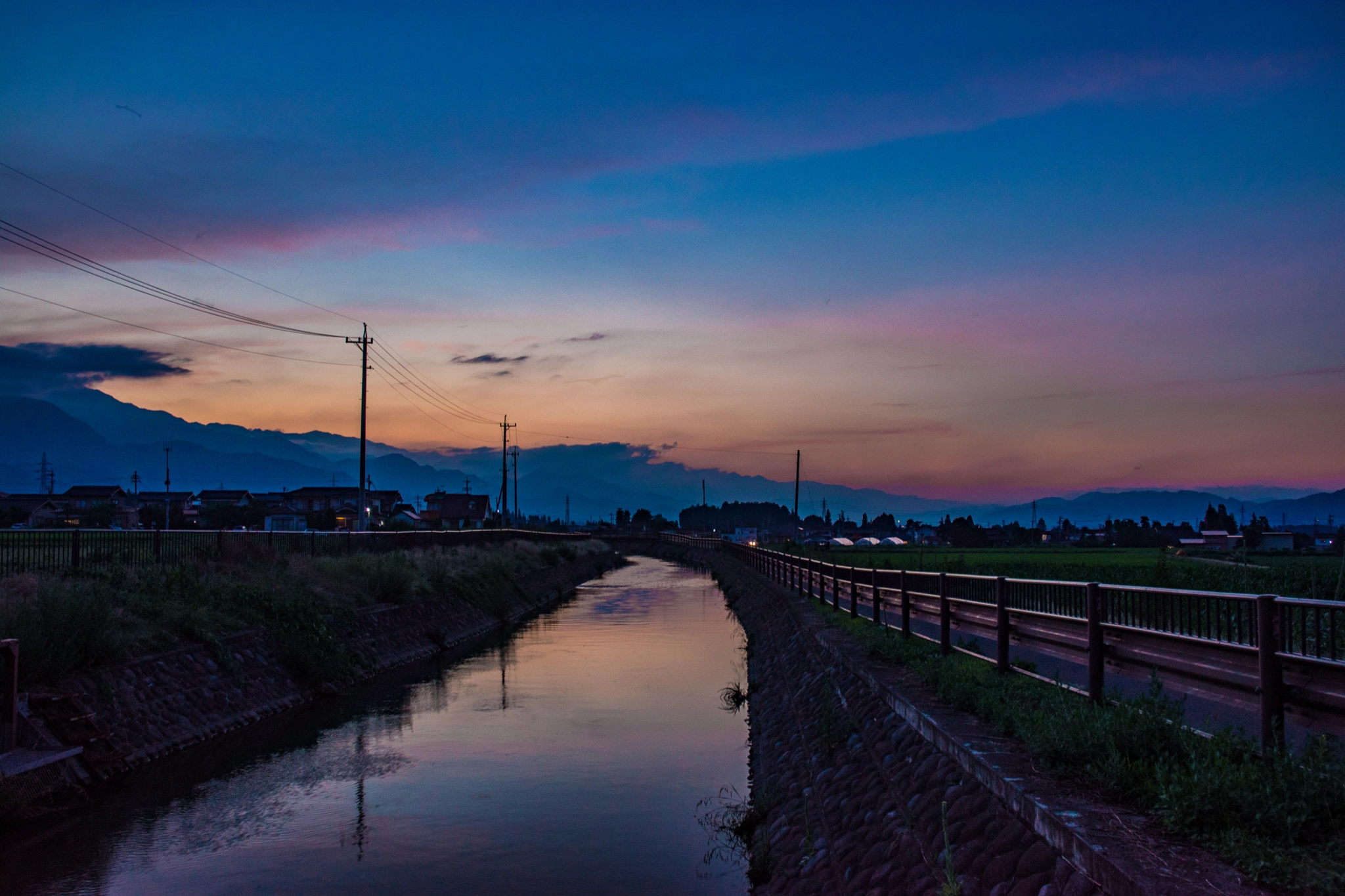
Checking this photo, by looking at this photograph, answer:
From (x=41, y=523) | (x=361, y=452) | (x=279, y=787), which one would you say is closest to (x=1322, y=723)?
(x=279, y=787)

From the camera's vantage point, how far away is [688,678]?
25125 millimetres

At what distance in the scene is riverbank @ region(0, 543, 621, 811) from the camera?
14.1m

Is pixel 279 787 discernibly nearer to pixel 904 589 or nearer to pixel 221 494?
pixel 904 589

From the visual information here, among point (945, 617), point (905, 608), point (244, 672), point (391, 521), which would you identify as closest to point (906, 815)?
point (945, 617)

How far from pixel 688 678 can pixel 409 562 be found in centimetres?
1400

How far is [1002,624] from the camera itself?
10.8 m

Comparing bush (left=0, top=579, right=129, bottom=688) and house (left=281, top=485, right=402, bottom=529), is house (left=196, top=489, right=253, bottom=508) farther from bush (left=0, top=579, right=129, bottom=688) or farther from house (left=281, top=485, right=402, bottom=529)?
bush (left=0, top=579, right=129, bottom=688)

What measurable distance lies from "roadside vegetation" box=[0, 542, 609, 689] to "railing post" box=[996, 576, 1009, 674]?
1305 centimetres

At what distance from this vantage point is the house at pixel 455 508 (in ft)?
470

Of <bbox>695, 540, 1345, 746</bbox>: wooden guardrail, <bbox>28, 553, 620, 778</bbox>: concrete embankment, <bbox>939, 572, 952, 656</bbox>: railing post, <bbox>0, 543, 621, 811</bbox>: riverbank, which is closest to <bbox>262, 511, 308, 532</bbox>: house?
<bbox>0, 543, 621, 811</bbox>: riverbank

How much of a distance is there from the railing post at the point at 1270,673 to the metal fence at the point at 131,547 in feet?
67.2

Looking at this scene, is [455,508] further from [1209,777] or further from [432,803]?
[1209,777]

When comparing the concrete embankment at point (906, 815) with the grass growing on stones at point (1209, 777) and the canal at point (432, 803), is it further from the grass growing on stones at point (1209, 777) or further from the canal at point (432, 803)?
the canal at point (432, 803)

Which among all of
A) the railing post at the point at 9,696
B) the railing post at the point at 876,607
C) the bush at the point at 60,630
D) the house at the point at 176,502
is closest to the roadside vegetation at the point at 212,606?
the bush at the point at 60,630
